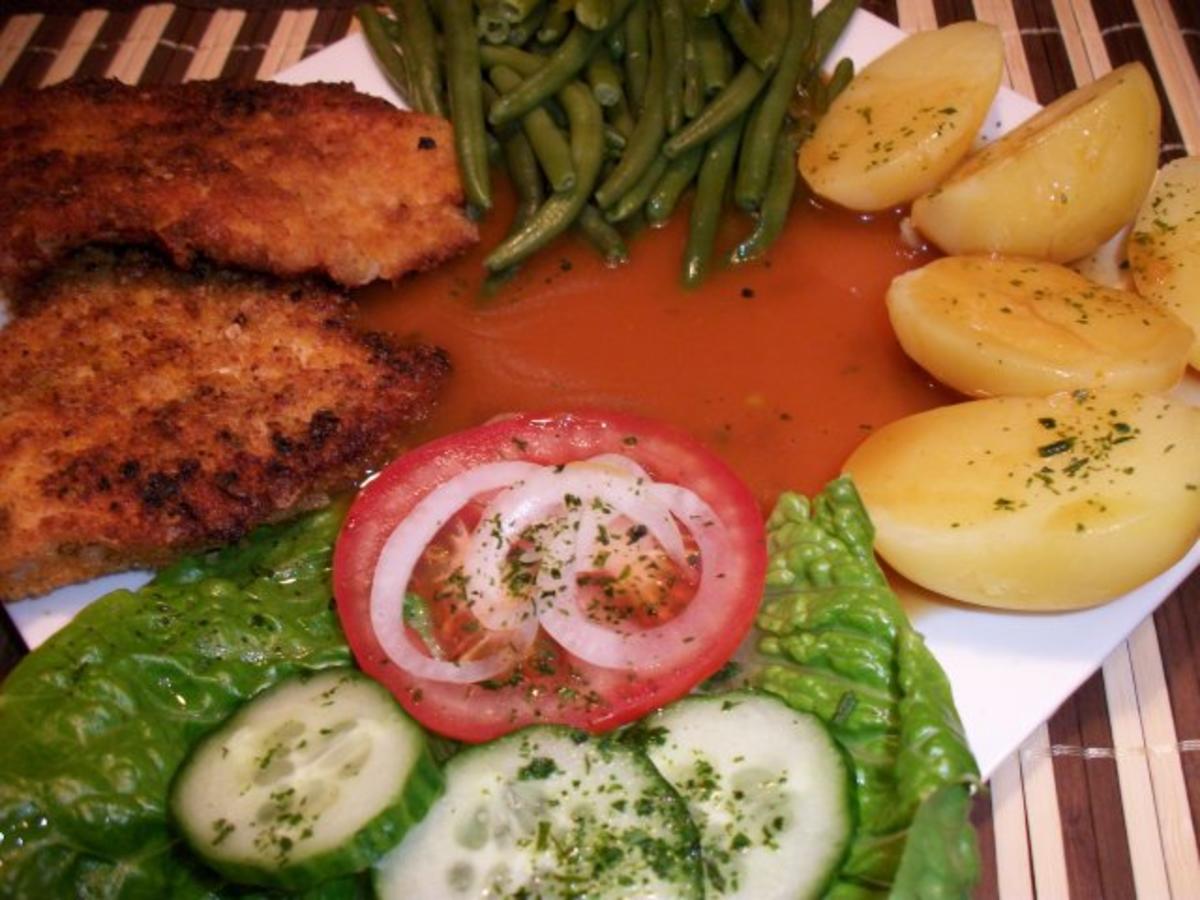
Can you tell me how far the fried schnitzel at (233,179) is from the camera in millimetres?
3367

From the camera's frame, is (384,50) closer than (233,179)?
No

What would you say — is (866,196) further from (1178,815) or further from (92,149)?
(92,149)

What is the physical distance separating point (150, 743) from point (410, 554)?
70 centimetres

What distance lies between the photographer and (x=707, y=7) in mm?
3795

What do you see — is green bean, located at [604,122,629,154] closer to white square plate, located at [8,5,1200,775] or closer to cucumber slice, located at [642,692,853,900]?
white square plate, located at [8,5,1200,775]

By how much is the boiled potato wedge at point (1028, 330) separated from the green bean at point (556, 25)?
1.51 metres

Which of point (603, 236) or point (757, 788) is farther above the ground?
point (603, 236)

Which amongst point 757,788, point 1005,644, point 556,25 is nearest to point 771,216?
point 556,25

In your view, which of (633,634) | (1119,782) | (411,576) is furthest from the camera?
(1119,782)

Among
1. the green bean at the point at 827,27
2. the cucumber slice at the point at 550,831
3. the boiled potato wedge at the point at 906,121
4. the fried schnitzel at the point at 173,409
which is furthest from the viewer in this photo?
the green bean at the point at 827,27

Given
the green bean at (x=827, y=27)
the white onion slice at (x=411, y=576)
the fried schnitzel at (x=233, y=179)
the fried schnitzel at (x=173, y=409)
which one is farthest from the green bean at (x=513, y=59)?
the white onion slice at (x=411, y=576)

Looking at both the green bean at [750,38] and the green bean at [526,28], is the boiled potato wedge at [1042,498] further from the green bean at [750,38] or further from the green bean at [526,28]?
the green bean at [526,28]

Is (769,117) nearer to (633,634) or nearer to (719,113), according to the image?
(719,113)

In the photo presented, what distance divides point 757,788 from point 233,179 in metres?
2.44
